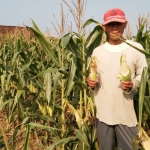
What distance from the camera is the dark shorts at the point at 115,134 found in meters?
1.96

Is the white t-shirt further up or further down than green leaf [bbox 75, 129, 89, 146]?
further up

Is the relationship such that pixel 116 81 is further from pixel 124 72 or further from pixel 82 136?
pixel 82 136

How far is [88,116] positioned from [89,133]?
0.15 m

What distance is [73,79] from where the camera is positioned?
7.20 ft

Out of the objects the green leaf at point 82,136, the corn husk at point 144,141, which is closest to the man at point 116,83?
the green leaf at point 82,136

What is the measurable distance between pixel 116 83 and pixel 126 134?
1.27 ft

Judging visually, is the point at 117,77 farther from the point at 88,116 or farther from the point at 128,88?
the point at 88,116

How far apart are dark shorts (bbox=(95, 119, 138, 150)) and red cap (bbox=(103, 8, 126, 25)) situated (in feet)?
2.49

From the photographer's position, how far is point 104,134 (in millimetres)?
2068

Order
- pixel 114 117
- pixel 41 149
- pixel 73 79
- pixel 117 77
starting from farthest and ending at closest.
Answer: pixel 41 149
pixel 73 79
pixel 114 117
pixel 117 77

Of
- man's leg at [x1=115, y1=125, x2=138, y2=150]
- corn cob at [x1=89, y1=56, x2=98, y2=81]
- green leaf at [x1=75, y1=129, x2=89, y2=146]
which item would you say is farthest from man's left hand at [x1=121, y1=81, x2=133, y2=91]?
green leaf at [x1=75, y1=129, x2=89, y2=146]

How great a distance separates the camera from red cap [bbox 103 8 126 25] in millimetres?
1857

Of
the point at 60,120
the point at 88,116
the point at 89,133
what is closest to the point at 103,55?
the point at 88,116

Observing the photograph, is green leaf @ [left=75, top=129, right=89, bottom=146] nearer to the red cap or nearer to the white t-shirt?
the white t-shirt
